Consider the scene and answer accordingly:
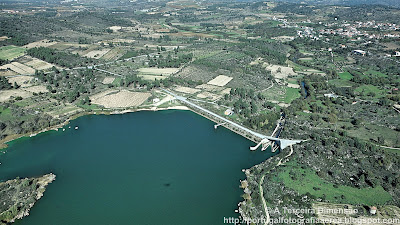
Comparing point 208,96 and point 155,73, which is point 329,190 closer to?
point 208,96

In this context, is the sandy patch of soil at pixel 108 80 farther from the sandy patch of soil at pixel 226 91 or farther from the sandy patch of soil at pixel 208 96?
the sandy patch of soil at pixel 226 91

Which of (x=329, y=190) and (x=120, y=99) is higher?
(x=120, y=99)

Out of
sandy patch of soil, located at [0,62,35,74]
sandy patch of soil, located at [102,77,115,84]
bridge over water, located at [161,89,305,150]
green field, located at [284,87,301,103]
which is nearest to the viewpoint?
bridge over water, located at [161,89,305,150]

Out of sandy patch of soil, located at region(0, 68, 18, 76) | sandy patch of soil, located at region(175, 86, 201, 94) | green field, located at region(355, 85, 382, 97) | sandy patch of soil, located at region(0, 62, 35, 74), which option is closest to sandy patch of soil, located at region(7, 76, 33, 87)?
sandy patch of soil, located at region(0, 68, 18, 76)

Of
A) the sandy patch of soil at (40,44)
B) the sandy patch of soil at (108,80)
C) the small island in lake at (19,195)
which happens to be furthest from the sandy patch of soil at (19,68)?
the small island in lake at (19,195)

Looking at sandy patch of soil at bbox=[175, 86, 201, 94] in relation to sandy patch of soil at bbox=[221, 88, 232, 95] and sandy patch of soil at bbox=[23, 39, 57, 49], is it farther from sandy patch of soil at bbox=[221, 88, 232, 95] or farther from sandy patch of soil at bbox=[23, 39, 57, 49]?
sandy patch of soil at bbox=[23, 39, 57, 49]

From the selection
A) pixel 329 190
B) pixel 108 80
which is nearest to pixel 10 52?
pixel 108 80

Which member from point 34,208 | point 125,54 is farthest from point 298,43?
point 34,208
